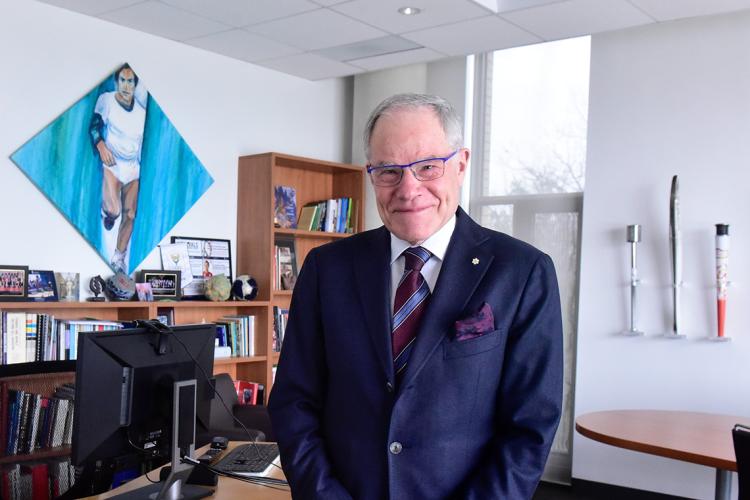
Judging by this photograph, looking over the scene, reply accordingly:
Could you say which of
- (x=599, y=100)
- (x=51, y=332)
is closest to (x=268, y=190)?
(x=51, y=332)

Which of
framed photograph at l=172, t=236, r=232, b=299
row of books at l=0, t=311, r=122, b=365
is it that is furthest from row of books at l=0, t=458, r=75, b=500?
framed photograph at l=172, t=236, r=232, b=299

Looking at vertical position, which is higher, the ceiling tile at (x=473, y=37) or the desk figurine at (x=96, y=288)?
the ceiling tile at (x=473, y=37)

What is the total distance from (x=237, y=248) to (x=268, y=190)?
0.51 m

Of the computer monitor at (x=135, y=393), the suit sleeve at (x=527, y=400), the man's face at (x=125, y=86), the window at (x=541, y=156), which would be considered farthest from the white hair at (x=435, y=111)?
the window at (x=541, y=156)

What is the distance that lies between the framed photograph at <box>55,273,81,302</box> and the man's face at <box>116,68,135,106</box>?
1.13 m

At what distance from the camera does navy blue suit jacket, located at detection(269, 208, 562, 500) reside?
148 centimetres

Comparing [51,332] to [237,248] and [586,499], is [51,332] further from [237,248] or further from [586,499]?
[586,499]

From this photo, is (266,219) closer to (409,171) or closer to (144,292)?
(144,292)

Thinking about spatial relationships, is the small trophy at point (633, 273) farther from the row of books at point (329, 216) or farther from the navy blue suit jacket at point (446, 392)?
the navy blue suit jacket at point (446, 392)

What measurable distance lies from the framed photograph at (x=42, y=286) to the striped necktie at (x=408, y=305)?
10.3 ft

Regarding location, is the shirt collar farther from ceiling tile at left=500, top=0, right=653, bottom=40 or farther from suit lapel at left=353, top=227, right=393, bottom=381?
ceiling tile at left=500, top=0, right=653, bottom=40

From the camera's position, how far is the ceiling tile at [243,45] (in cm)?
479

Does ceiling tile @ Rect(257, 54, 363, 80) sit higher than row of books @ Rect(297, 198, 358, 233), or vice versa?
ceiling tile @ Rect(257, 54, 363, 80)

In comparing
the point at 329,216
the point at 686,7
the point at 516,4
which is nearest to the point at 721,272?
the point at 686,7
